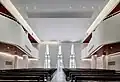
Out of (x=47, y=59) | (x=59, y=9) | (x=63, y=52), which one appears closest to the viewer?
(x=59, y=9)

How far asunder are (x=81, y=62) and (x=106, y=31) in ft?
58.9

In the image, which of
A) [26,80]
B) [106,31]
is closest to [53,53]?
[106,31]

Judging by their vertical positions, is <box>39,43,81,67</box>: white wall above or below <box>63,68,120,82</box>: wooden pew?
above

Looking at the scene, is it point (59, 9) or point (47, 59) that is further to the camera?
point (47, 59)

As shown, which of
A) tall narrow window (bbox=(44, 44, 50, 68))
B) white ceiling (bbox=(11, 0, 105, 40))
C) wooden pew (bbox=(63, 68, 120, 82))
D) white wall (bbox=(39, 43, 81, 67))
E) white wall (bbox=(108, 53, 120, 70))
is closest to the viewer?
wooden pew (bbox=(63, 68, 120, 82))

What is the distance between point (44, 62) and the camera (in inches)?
1123

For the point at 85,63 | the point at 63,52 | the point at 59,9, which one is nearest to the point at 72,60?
the point at 63,52

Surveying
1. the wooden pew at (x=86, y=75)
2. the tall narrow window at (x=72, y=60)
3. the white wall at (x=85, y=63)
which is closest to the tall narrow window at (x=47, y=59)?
the tall narrow window at (x=72, y=60)

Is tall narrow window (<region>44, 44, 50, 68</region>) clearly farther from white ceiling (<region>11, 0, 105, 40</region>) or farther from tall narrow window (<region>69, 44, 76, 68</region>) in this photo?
white ceiling (<region>11, 0, 105, 40</region>)

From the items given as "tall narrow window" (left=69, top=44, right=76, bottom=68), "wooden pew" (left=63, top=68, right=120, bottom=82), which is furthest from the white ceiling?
"tall narrow window" (left=69, top=44, right=76, bottom=68)

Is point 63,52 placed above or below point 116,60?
above

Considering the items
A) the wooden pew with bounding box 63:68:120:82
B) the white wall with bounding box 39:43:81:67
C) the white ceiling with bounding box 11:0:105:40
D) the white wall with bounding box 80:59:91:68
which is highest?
the white ceiling with bounding box 11:0:105:40

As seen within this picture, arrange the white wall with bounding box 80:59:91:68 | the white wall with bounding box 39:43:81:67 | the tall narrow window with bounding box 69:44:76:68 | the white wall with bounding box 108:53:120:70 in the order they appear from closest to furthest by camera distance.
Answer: the white wall with bounding box 108:53:120:70, the white wall with bounding box 80:59:91:68, the white wall with bounding box 39:43:81:67, the tall narrow window with bounding box 69:44:76:68

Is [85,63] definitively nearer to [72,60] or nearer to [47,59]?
[72,60]
